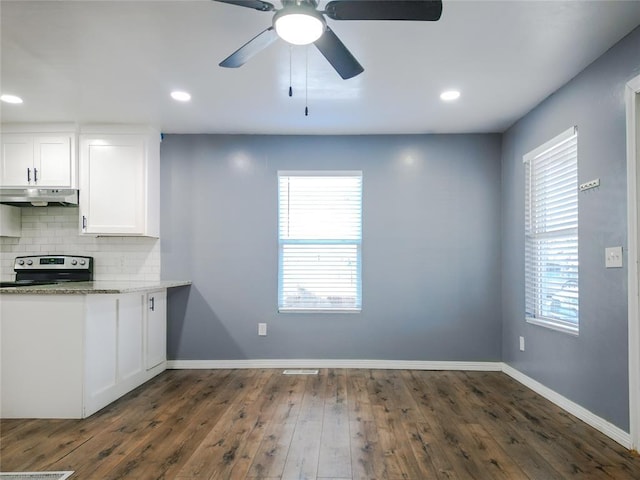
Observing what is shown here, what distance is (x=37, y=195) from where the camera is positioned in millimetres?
3938

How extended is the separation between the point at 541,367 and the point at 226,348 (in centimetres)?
299

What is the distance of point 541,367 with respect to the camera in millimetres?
3516

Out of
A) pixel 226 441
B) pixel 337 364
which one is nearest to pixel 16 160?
pixel 226 441

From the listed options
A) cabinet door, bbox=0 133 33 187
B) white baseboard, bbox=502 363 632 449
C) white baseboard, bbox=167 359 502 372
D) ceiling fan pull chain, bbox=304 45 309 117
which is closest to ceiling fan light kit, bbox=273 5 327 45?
ceiling fan pull chain, bbox=304 45 309 117

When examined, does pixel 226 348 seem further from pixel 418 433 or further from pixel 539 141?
pixel 539 141

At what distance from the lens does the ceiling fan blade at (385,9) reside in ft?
5.57

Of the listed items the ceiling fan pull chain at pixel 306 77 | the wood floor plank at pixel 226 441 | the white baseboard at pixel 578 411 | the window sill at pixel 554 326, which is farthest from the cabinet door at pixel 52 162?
the white baseboard at pixel 578 411

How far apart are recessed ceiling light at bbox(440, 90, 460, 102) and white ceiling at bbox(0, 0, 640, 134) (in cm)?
6

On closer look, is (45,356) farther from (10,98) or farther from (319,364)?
(319,364)

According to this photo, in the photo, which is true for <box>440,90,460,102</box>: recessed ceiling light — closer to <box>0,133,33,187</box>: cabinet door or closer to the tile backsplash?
the tile backsplash

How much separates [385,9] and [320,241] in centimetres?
287

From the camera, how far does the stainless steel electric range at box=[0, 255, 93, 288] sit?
14.1ft

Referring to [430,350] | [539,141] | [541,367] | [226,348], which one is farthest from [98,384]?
[539,141]

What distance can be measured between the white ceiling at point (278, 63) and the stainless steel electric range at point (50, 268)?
4.58 feet
